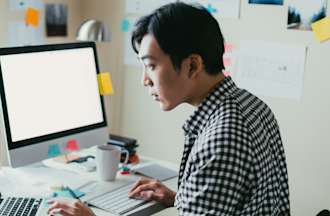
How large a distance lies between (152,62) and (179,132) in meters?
1.40

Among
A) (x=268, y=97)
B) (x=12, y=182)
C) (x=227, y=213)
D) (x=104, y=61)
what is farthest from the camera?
(x=104, y=61)

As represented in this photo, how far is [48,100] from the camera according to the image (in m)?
1.91

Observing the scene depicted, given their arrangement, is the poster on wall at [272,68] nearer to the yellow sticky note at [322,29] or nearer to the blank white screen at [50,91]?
the yellow sticky note at [322,29]

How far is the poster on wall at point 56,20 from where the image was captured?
2.65m

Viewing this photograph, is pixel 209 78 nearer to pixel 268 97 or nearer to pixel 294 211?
pixel 268 97

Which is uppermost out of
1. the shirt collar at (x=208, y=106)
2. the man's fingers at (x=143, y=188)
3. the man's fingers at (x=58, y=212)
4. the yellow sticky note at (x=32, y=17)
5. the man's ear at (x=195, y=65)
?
the yellow sticky note at (x=32, y=17)

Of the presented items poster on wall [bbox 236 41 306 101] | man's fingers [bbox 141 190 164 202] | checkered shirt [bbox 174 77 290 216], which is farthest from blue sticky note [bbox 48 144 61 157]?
poster on wall [bbox 236 41 306 101]

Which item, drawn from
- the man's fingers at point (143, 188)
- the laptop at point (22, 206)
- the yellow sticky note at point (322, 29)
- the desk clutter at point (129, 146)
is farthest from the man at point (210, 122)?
the yellow sticky note at point (322, 29)

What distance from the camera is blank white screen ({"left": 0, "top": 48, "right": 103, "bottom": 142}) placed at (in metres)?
1.80

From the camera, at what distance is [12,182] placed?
1.90m

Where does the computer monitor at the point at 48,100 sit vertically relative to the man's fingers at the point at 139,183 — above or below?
above

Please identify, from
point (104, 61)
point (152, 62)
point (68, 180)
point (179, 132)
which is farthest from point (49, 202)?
point (104, 61)

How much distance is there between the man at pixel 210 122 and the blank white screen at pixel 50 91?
1.44 feet

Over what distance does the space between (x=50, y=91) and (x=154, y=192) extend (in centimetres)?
53
